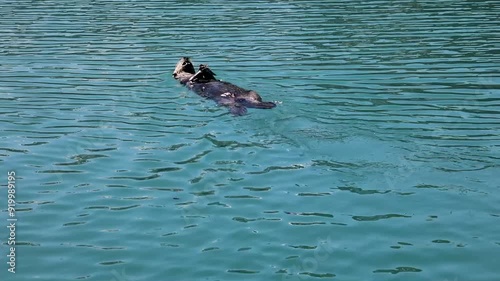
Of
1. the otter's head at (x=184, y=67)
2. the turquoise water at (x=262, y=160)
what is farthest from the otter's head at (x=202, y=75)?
the otter's head at (x=184, y=67)

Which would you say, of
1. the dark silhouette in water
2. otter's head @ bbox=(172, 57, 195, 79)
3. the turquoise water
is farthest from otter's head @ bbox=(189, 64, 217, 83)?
otter's head @ bbox=(172, 57, 195, 79)

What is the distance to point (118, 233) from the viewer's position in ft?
41.5

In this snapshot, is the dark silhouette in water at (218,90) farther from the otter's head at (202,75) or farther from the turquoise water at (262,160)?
the turquoise water at (262,160)

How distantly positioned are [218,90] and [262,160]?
4.92m

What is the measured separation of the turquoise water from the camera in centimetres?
1178

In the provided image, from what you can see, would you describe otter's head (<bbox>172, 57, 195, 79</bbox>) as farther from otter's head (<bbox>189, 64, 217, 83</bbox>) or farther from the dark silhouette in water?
otter's head (<bbox>189, 64, 217, 83</bbox>)

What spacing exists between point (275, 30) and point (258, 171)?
1506 cm

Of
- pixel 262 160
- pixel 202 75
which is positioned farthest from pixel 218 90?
pixel 262 160

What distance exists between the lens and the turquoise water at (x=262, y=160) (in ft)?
38.7

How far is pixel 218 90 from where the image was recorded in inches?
787

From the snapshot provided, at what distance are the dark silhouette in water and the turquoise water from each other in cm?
30

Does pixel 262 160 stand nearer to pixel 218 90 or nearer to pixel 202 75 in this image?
pixel 218 90

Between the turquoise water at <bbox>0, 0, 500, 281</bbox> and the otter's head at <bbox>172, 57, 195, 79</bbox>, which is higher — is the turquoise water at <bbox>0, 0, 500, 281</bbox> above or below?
below

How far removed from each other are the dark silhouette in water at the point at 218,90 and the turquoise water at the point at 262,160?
0.98 ft
